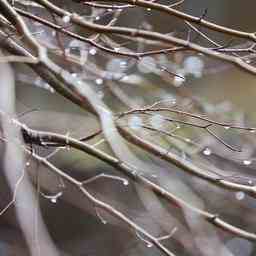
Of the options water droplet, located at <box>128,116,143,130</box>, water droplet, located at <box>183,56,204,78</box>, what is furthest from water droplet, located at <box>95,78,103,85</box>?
water droplet, located at <box>128,116,143,130</box>

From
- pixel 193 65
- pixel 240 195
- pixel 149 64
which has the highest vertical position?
pixel 149 64

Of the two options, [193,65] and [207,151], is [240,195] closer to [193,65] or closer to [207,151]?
[207,151]

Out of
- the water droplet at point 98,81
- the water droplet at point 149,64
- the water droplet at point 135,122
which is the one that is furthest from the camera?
the water droplet at point 98,81

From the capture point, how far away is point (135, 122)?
5.39 ft

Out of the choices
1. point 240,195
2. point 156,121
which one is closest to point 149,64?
point 156,121

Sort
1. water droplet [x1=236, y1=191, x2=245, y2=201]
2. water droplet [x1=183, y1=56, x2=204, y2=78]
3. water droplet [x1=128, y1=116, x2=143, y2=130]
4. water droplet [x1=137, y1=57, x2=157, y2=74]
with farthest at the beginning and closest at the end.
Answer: water droplet [x1=183, y1=56, x2=204, y2=78] → water droplet [x1=137, y1=57, x2=157, y2=74] → water droplet [x1=128, y1=116, x2=143, y2=130] → water droplet [x1=236, y1=191, x2=245, y2=201]

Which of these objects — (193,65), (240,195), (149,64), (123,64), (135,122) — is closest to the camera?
(240,195)

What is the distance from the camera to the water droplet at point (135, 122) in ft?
5.26

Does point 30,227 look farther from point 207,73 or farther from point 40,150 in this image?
point 207,73

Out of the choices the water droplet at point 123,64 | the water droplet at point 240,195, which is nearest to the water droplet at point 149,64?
the water droplet at point 123,64

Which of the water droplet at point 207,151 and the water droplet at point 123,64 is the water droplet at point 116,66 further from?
the water droplet at point 207,151

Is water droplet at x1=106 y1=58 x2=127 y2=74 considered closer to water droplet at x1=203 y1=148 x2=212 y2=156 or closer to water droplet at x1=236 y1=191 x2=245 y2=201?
water droplet at x1=203 y1=148 x2=212 y2=156

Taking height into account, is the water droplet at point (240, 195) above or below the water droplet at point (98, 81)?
below

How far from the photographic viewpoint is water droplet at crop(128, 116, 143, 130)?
1.60 meters
